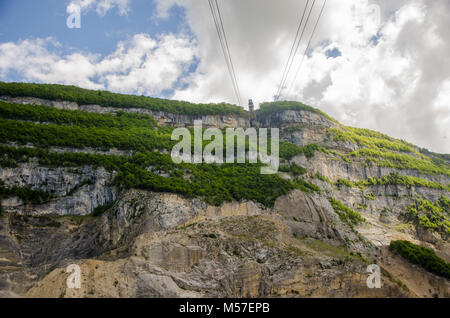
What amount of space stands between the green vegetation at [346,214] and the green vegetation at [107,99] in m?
36.4

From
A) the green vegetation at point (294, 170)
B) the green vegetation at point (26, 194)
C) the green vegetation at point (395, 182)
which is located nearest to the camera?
the green vegetation at point (26, 194)

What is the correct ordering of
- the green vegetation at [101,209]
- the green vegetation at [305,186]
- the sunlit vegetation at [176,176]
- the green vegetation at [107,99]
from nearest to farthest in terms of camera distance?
the green vegetation at [101,209]
the sunlit vegetation at [176,176]
the green vegetation at [305,186]
the green vegetation at [107,99]

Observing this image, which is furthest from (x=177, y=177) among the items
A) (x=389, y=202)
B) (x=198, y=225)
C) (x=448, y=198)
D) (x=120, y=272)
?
(x=448, y=198)

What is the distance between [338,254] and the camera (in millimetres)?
46969

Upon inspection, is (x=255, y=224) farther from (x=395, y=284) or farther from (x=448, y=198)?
(x=448, y=198)

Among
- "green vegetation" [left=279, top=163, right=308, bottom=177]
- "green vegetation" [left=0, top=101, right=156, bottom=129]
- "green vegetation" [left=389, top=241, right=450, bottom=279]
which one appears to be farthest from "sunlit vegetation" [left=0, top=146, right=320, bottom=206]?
"green vegetation" [left=389, top=241, right=450, bottom=279]

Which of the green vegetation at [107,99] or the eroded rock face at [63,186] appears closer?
the eroded rock face at [63,186]

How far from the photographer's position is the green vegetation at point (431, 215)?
236 ft

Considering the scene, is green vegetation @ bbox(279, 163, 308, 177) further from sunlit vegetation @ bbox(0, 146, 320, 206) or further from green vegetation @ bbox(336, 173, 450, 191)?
green vegetation @ bbox(336, 173, 450, 191)

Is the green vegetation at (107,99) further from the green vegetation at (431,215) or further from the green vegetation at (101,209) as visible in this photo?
the green vegetation at (431,215)

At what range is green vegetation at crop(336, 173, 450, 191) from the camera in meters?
77.4

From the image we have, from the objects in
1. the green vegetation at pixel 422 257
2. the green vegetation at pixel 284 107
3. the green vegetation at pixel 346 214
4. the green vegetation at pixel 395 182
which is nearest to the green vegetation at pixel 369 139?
the green vegetation at pixel 284 107

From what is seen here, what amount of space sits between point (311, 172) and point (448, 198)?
3703cm

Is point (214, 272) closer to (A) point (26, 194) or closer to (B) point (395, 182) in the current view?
(A) point (26, 194)
